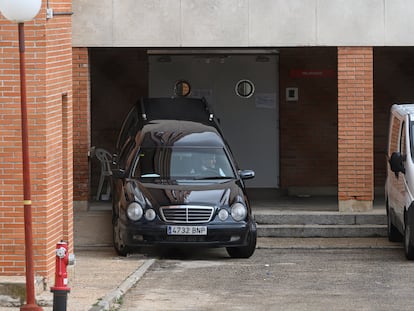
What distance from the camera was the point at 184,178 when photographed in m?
18.7

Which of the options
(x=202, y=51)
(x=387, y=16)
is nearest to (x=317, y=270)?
(x=387, y=16)

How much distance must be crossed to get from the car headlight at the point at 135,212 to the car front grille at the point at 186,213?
1.06 ft

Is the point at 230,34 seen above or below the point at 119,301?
above

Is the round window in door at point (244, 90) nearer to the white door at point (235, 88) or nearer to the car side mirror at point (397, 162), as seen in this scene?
the white door at point (235, 88)

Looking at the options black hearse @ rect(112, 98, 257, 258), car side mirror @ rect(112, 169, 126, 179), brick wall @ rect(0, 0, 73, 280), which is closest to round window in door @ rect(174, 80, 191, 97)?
black hearse @ rect(112, 98, 257, 258)

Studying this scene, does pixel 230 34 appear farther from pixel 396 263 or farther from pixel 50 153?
pixel 50 153

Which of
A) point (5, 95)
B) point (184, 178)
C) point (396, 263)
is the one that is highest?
point (5, 95)

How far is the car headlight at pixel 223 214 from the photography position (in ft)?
58.3

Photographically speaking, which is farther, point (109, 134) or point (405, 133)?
point (109, 134)

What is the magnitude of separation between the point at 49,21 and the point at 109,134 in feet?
33.4

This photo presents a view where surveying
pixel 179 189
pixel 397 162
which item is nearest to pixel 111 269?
pixel 179 189

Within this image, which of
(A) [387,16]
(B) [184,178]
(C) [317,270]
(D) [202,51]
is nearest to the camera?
(C) [317,270]

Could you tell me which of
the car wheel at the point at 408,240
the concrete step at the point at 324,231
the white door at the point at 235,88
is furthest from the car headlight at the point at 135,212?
the white door at the point at 235,88

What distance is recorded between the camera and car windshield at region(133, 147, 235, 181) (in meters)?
18.8
